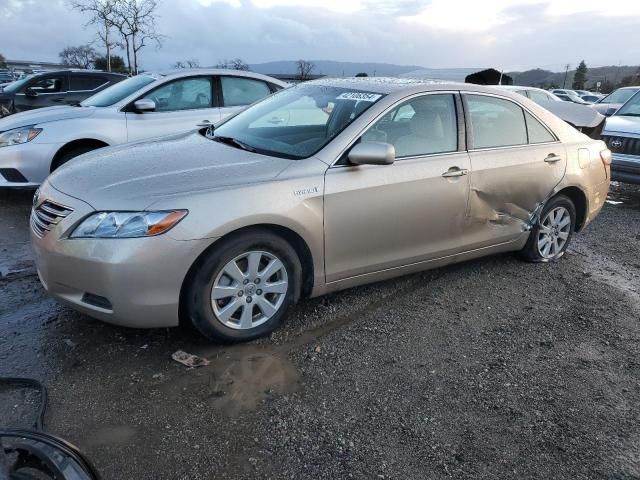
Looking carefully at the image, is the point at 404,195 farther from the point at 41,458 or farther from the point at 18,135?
the point at 18,135

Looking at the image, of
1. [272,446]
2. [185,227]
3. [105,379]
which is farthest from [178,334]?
[272,446]

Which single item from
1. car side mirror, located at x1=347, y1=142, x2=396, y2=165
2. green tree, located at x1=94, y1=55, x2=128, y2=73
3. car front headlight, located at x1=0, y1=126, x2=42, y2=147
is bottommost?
car front headlight, located at x1=0, y1=126, x2=42, y2=147

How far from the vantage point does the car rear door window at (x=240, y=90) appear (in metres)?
6.86

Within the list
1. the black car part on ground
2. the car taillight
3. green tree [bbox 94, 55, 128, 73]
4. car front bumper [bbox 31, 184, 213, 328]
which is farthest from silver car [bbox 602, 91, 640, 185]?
green tree [bbox 94, 55, 128, 73]

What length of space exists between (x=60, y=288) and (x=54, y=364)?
1.42 feet

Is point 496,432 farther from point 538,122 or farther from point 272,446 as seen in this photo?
point 538,122

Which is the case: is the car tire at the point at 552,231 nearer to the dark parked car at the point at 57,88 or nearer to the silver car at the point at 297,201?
the silver car at the point at 297,201

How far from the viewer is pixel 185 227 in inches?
116

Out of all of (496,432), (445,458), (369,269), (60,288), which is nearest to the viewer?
(445,458)

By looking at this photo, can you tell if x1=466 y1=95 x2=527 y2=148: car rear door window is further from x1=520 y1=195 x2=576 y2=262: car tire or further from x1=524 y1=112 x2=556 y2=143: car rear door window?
x1=520 y1=195 x2=576 y2=262: car tire

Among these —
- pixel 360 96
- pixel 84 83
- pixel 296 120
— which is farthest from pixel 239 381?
pixel 84 83

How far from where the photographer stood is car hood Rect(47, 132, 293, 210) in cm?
302

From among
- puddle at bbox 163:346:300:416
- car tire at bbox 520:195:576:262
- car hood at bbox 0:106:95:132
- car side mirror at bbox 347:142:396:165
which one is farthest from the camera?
car hood at bbox 0:106:95:132

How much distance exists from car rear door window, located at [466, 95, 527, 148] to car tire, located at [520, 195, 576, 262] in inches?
29.0
